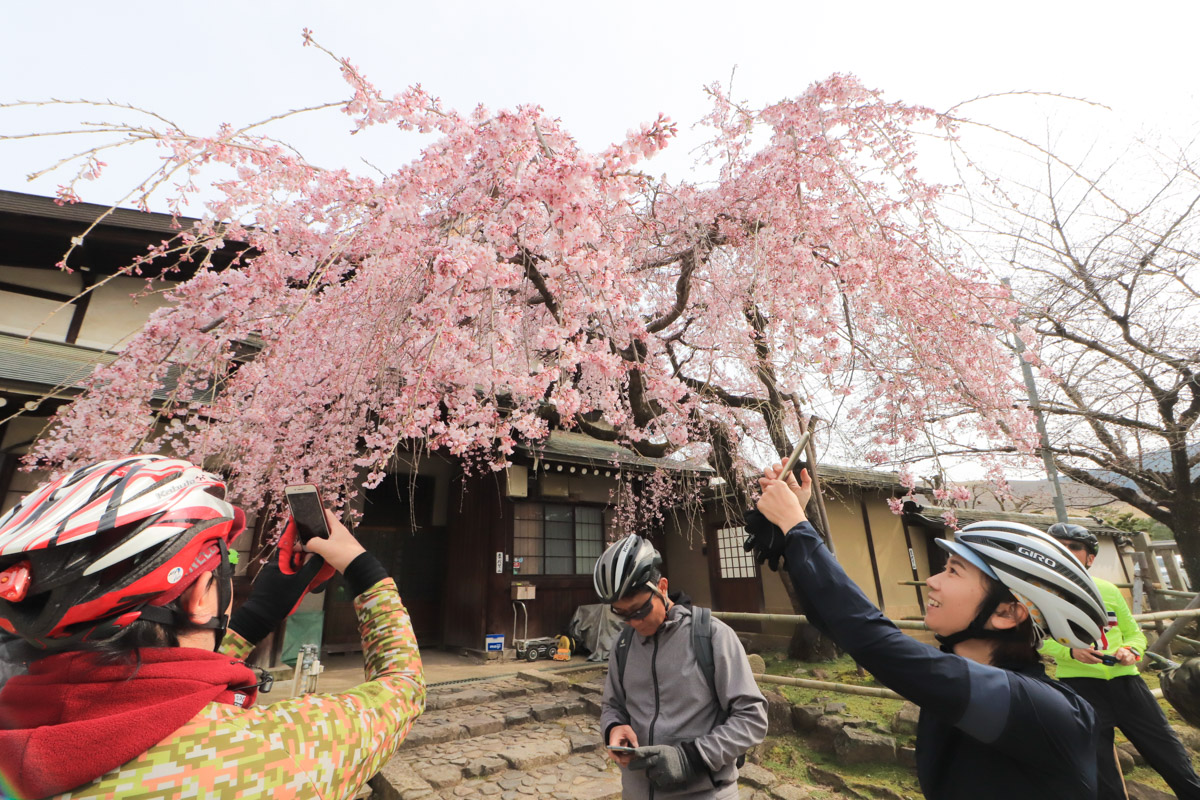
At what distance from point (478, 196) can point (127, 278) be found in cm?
892

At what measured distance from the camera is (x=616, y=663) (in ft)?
9.23

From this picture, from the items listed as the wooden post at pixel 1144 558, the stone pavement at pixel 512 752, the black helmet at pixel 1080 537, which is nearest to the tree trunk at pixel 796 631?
the stone pavement at pixel 512 752

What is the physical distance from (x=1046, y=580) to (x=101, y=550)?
7.75 ft

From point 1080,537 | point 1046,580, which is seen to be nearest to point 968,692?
point 1046,580

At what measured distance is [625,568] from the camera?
2.71 m

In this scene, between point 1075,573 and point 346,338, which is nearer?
point 1075,573

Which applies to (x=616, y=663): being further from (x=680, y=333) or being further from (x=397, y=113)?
(x=680, y=333)

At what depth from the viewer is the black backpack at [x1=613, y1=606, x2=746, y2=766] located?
2.42 m

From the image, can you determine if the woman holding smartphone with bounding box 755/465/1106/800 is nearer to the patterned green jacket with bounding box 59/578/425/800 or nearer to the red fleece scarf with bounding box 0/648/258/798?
the patterned green jacket with bounding box 59/578/425/800

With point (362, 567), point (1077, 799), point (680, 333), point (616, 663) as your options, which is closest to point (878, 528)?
point (680, 333)

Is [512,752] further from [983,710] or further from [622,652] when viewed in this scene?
[983,710]

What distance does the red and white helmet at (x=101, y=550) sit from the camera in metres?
1.00

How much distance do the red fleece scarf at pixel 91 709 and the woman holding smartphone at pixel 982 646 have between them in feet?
4.57

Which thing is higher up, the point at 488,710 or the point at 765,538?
the point at 765,538
